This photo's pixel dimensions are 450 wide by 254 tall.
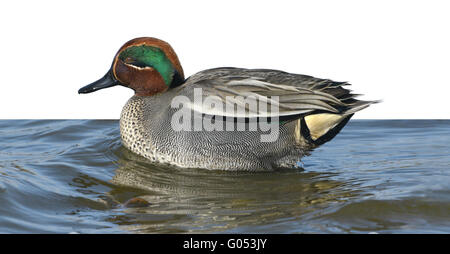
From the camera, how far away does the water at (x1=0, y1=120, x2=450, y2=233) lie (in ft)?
13.5

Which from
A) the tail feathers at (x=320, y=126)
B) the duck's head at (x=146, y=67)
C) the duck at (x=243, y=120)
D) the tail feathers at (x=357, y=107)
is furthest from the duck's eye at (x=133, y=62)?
the tail feathers at (x=357, y=107)

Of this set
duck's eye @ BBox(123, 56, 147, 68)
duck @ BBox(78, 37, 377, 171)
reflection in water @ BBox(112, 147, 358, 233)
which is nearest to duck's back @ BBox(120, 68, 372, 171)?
duck @ BBox(78, 37, 377, 171)

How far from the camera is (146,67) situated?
6031 millimetres

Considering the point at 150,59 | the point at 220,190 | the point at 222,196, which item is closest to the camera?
the point at 222,196

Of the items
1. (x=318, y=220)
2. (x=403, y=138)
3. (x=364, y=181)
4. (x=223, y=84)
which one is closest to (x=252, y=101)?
(x=223, y=84)

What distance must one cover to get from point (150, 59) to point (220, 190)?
1633 mm

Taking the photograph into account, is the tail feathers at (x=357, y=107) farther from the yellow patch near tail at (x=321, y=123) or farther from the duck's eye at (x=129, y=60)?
the duck's eye at (x=129, y=60)

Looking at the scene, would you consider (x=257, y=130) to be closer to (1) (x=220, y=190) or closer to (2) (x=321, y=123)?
(2) (x=321, y=123)

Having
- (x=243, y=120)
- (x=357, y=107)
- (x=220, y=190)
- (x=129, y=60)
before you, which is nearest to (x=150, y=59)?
(x=129, y=60)

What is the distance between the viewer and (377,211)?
4.34 meters

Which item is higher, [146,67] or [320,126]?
[146,67]

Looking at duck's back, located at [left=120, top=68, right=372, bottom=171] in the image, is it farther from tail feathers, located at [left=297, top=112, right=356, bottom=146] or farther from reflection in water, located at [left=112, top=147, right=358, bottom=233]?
reflection in water, located at [left=112, top=147, right=358, bottom=233]
